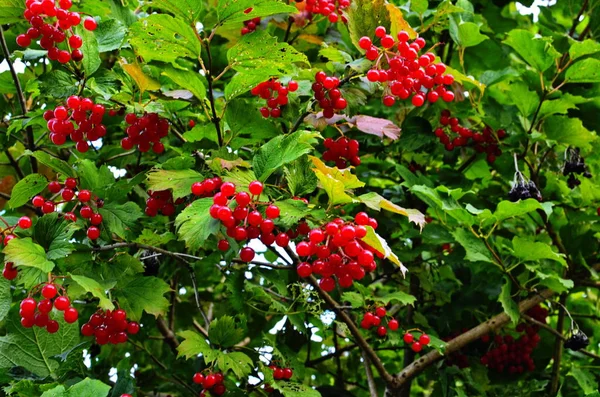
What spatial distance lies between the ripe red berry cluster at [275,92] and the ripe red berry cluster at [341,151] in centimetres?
21

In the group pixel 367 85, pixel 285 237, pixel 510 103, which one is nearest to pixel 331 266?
pixel 285 237

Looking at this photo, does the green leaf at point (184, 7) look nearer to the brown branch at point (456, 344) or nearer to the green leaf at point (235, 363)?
the green leaf at point (235, 363)

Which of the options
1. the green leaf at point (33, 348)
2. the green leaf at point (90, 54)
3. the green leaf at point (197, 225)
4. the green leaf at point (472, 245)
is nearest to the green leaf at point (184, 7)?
the green leaf at point (90, 54)

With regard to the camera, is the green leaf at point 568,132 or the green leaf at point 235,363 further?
the green leaf at point 568,132

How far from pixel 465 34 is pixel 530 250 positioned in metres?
0.88

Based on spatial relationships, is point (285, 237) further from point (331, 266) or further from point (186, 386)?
point (186, 386)

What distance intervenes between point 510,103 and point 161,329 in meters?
1.74

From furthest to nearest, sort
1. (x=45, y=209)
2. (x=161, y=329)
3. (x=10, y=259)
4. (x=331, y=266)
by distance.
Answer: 1. (x=161, y=329)
2. (x=45, y=209)
3. (x=331, y=266)
4. (x=10, y=259)

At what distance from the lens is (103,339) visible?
1.83 m

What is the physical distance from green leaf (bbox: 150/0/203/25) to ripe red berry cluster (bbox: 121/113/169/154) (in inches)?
12.5

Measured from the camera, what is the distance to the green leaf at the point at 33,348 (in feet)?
5.93

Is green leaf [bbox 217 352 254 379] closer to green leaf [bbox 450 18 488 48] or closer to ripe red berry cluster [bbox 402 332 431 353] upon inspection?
ripe red berry cluster [bbox 402 332 431 353]

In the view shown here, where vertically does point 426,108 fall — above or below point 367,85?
below

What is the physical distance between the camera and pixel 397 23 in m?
1.82
